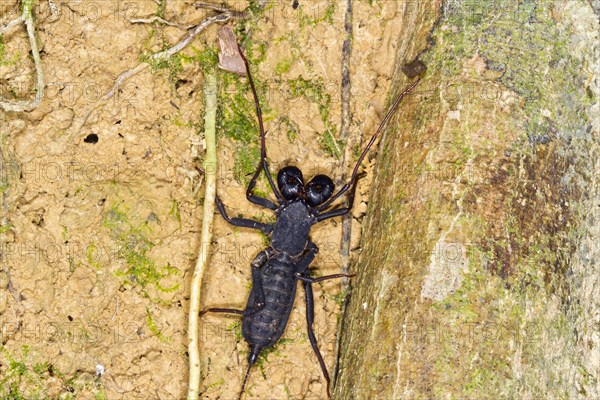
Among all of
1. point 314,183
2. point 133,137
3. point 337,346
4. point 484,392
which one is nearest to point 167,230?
point 133,137

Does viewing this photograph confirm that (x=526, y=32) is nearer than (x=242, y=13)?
Yes

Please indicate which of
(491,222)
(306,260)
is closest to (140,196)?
(306,260)

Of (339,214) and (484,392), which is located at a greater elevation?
(339,214)

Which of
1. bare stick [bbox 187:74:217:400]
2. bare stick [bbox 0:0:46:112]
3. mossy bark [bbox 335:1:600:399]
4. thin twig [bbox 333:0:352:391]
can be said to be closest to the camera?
mossy bark [bbox 335:1:600:399]

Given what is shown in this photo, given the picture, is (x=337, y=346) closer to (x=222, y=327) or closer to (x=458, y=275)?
(x=222, y=327)

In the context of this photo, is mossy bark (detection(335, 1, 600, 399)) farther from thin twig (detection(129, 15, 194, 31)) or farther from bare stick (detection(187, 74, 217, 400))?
thin twig (detection(129, 15, 194, 31))

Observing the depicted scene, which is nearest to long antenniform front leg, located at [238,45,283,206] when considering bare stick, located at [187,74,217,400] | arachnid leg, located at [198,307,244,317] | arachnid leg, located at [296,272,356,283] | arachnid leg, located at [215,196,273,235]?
arachnid leg, located at [215,196,273,235]

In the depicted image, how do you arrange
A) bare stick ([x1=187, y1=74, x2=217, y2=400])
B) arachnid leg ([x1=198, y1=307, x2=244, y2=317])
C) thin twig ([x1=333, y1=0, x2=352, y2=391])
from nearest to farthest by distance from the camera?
bare stick ([x1=187, y1=74, x2=217, y2=400]), arachnid leg ([x1=198, y1=307, x2=244, y2=317]), thin twig ([x1=333, y1=0, x2=352, y2=391])

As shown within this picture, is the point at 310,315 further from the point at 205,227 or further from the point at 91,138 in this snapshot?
the point at 91,138
